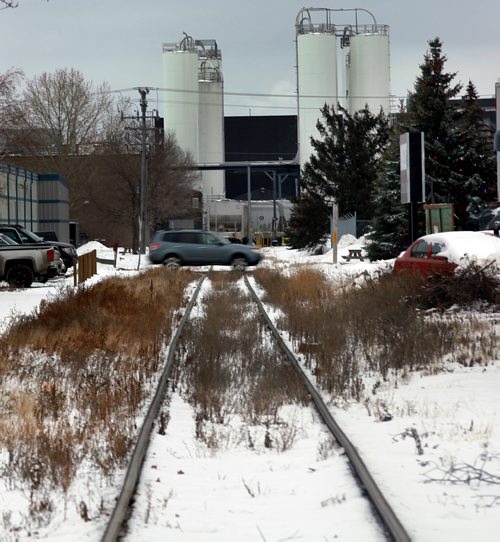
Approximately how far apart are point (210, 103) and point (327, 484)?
9821 centimetres

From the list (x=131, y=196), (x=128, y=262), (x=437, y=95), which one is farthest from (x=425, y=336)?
(x=131, y=196)

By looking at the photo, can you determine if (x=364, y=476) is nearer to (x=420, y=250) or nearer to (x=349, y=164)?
(x=420, y=250)

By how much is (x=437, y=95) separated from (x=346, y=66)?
47.6 m

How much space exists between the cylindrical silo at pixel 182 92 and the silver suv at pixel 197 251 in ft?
181

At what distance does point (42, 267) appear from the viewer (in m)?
31.4

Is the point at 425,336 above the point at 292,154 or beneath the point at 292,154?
beneath

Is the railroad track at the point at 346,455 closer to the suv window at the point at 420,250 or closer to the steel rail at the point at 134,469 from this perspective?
the steel rail at the point at 134,469

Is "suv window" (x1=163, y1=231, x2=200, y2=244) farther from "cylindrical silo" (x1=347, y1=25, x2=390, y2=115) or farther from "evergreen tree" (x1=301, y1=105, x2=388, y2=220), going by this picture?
"cylindrical silo" (x1=347, y1=25, x2=390, y2=115)

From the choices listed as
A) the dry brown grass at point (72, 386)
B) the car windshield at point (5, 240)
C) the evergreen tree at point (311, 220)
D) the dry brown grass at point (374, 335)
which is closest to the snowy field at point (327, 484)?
the dry brown grass at point (72, 386)

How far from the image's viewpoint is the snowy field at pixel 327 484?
19.0 ft

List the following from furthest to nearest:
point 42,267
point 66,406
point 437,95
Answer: point 437,95, point 42,267, point 66,406

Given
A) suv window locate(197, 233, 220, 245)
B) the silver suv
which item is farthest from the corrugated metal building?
suv window locate(197, 233, 220, 245)

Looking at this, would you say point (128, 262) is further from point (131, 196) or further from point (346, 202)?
point (131, 196)

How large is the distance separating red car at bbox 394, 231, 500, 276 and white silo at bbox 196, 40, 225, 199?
82080 millimetres
